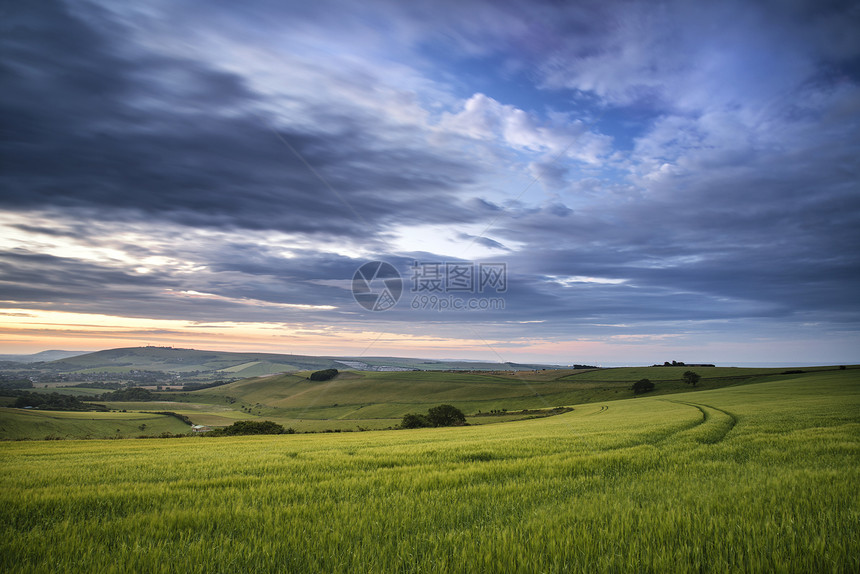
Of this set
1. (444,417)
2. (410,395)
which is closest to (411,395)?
(410,395)

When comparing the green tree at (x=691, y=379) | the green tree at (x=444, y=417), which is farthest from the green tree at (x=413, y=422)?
the green tree at (x=691, y=379)

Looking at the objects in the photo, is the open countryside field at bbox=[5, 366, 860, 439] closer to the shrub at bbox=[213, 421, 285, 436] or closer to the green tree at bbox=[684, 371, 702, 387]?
the green tree at bbox=[684, 371, 702, 387]

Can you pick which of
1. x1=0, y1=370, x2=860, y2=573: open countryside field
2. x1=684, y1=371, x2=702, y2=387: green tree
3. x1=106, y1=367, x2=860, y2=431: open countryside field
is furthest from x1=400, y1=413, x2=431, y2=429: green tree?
x1=684, y1=371, x2=702, y2=387: green tree

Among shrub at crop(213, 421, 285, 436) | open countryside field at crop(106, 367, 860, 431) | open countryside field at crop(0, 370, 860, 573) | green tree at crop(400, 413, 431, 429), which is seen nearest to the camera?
open countryside field at crop(0, 370, 860, 573)

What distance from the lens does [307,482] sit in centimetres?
712

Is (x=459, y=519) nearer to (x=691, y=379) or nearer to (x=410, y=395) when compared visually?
(x=691, y=379)

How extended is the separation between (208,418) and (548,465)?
154 meters

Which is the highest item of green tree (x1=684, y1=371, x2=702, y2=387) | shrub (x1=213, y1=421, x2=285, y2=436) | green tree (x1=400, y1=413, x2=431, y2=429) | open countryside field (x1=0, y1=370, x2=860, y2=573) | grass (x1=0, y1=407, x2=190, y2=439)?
open countryside field (x1=0, y1=370, x2=860, y2=573)

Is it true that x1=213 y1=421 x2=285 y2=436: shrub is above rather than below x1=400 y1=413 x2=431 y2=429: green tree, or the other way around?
above

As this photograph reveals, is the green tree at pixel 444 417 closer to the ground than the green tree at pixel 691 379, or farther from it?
closer to the ground

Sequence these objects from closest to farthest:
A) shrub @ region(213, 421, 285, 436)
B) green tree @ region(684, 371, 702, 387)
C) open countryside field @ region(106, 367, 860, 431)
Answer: shrub @ region(213, 421, 285, 436), green tree @ region(684, 371, 702, 387), open countryside field @ region(106, 367, 860, 431)

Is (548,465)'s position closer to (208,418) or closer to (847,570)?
(847,570)

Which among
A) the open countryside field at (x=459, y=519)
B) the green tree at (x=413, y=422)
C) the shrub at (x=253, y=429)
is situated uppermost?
the open countryside field at (x=459, y=519)

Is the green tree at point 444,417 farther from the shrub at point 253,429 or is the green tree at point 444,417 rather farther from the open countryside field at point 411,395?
the shrub at point 253,429
